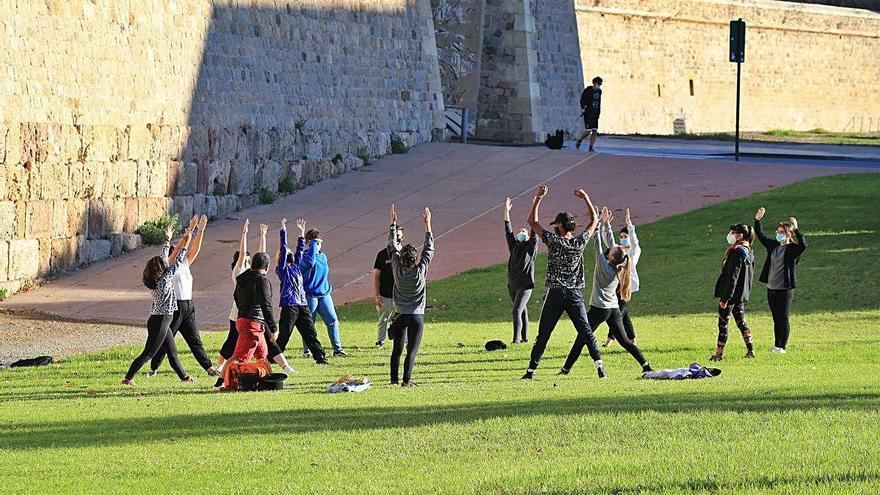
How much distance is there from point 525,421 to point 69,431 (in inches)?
134

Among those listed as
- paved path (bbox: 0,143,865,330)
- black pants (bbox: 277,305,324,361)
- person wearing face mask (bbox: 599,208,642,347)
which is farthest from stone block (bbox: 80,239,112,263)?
person wearing face mask (bbox: 599,208,642,347)

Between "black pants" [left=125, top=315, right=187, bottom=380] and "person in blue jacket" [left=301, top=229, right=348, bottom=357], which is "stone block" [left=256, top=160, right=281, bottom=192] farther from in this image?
"black pants" [left=125, top=315, right=187, bottom=380]

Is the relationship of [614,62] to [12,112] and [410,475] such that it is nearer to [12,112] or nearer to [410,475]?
[12,112]

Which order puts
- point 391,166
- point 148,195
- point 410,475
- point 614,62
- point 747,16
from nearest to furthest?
1. point 410,475
2. point 148,195
3. point 391,166
4. point 614,62
5. point 747,16

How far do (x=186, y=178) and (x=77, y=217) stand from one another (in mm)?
3548

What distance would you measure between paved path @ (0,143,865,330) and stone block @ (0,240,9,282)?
42cm

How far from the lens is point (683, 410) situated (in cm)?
1180

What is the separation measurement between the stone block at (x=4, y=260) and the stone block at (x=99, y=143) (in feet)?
7.66

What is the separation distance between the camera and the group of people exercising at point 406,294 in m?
14.6

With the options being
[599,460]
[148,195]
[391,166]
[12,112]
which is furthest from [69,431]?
[391,166]

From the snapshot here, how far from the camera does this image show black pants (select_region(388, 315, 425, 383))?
14.6 metres

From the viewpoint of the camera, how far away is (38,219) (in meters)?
23.8

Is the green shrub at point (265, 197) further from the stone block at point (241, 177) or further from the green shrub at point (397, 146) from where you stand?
the green shrub at point (397, 146)

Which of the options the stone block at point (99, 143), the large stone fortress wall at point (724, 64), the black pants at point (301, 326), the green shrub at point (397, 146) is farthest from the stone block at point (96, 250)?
the large stone fortress wall at point (724, 64)
